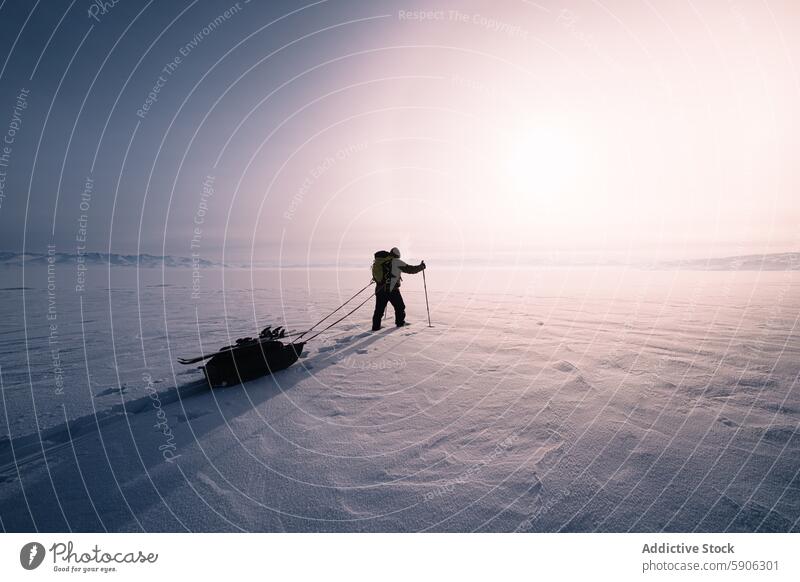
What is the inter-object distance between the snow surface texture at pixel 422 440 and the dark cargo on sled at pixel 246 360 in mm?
221

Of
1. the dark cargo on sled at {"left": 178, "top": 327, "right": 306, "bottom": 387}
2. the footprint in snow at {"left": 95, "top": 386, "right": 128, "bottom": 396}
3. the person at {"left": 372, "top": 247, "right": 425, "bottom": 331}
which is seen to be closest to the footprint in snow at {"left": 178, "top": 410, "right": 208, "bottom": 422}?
the dark cargo on sled at {"left": 178, "top": 327, "right": 306, "bottom": 387}

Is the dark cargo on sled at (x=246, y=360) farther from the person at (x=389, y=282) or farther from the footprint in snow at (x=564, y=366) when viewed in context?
the footprint in snow at (x=564, y=366)

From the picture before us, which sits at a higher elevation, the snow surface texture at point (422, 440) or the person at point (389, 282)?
the person at point (389, 282)

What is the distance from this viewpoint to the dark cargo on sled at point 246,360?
17.6 feet

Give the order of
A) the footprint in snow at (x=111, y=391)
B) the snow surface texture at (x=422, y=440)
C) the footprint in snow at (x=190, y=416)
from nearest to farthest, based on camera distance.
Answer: the snow surface texture at (x=422, y=440), the footprint in snow at (x=190, y=416), the footprint in snow at (x=111, y=391)

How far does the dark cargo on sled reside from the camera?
5.36 meters

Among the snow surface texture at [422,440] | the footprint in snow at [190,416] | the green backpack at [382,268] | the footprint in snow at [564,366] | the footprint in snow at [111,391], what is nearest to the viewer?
the snow surface texture at [422,440]

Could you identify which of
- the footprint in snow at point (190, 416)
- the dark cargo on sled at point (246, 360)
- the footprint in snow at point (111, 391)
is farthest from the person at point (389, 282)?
the footprint in snow at point (111, 391)

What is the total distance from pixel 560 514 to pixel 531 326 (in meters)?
7.74

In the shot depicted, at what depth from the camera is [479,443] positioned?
11.4 ft

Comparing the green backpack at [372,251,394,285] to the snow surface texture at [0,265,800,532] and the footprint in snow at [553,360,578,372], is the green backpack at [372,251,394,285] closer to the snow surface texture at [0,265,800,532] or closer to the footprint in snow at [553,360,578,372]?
the snow surface texture at [0,265,800,532]

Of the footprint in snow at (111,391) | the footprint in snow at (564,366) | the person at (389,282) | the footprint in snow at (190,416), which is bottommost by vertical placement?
the footprint in snow at (564,366)

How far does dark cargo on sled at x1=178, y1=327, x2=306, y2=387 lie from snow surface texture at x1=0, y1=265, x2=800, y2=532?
8.7 inches

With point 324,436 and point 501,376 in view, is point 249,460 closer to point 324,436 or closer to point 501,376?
point 324,436
